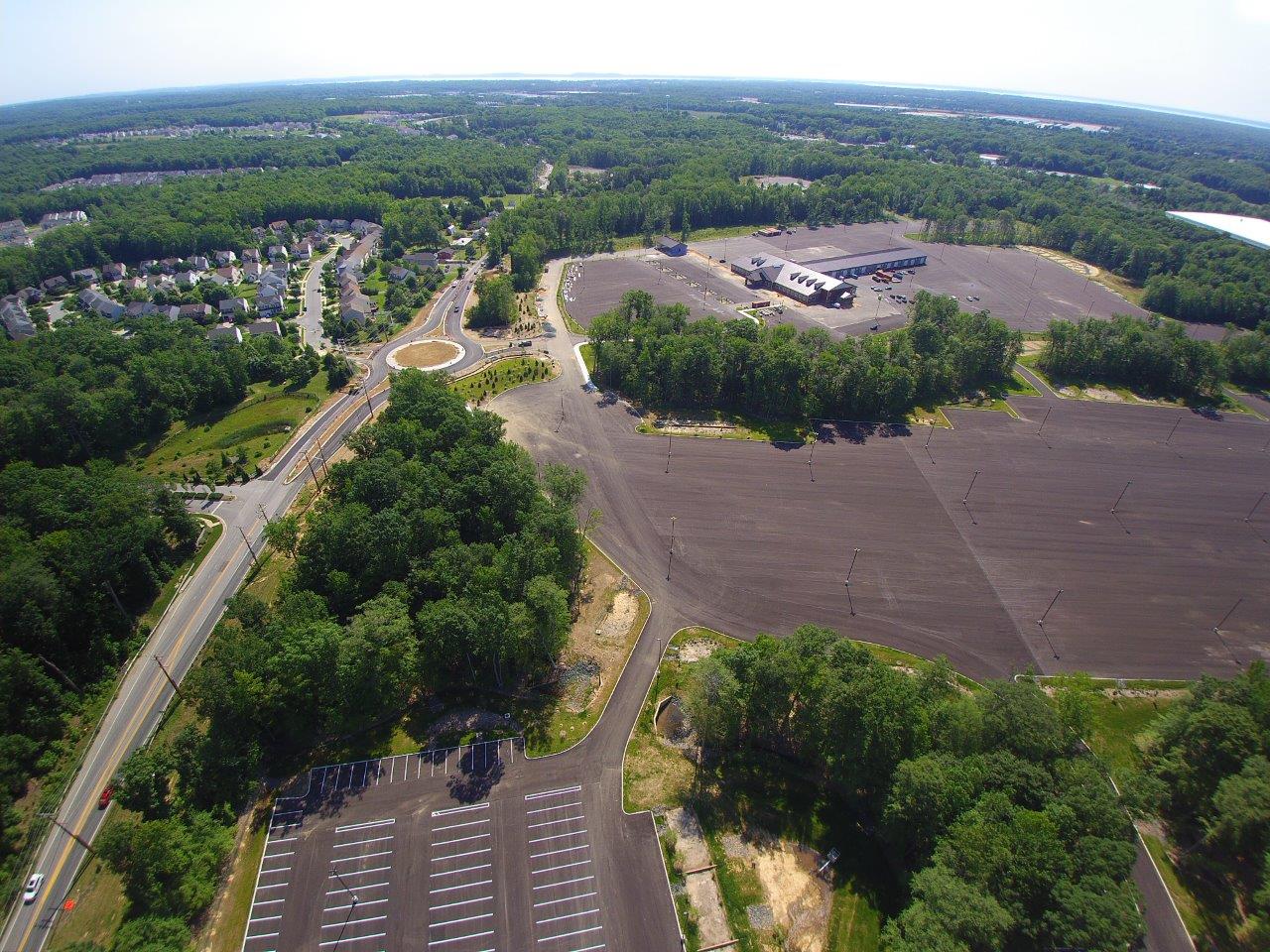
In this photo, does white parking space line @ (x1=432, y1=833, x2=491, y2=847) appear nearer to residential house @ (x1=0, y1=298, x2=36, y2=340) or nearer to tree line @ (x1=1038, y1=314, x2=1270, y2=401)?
tree line @ (x1=1038, y1=314, x2=1270, y2=401)

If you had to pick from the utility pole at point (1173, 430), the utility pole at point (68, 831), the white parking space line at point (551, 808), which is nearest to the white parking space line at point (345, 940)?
the white parking space line at point (551, 808)

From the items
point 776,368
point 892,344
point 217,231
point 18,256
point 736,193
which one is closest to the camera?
point 776,368

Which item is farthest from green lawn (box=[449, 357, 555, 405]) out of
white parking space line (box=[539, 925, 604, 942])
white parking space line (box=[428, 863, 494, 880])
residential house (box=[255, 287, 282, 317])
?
white parking space line (box=[539, 925, 604, 942])

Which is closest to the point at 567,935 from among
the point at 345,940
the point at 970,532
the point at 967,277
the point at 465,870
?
the point at 465,870

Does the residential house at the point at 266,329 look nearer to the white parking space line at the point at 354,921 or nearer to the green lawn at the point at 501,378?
the green lawn at the point at 501,378

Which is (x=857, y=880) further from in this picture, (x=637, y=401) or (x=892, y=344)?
(x=892, y=344)

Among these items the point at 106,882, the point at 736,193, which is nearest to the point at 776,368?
the point at 106,882
